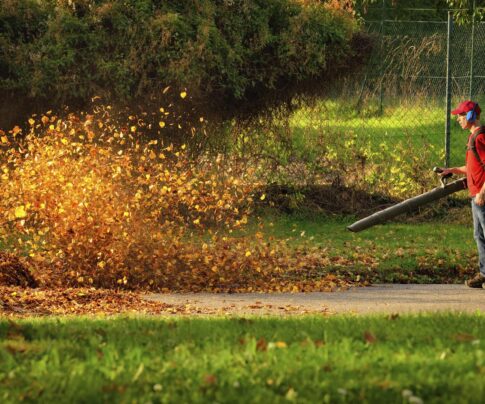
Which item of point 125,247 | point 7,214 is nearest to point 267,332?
point 125,247

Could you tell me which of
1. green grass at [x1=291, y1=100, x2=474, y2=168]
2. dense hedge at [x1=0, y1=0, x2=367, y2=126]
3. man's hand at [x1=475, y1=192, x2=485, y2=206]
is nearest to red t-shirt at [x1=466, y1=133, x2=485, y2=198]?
man's hand at [x1=475, y1=192, x2=485, y2=206]

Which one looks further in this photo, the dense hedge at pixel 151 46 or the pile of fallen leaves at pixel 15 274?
the dense hedge at pixel 151 46

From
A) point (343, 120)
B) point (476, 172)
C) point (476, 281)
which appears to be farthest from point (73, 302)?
point (343, 120)

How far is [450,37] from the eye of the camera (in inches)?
636

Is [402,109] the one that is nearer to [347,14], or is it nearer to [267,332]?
[347,14]

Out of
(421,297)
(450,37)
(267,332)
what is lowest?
(421,297)

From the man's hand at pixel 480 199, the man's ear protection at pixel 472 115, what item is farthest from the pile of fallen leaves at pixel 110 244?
the man's ear protection at pixel 472 115

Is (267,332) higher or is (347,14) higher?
(347,14)

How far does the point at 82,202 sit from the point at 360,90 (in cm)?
611

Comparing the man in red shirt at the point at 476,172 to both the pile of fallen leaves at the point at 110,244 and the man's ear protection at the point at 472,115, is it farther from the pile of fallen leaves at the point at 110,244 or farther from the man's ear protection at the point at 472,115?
the pile of fallen leaves at the point at 110,244

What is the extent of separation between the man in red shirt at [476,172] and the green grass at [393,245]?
0.68 meters

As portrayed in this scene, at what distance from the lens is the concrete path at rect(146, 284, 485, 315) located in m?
9.33

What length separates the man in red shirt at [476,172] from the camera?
10.6 m

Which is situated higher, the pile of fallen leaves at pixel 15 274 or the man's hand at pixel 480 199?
the man's hand at pixel 480 199
